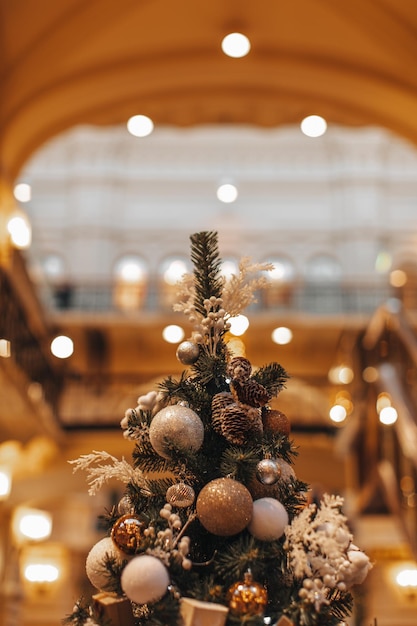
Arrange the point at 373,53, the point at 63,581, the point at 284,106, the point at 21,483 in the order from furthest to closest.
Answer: the point at 63,581
the point at 21,483
the point at 284,106
the point at 373,53

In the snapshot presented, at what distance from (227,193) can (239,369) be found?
75.8 ft

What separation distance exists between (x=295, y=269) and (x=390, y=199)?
3.67 meters

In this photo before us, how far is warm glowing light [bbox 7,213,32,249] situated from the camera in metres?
9.58

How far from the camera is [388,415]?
23.5ft

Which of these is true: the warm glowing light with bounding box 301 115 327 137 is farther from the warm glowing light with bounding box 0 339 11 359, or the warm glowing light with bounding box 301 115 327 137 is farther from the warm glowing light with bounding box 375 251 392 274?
the warm glowing light with bounding box 375 251 392 274

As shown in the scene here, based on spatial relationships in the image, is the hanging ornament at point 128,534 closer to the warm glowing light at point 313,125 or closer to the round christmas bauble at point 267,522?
the round christmas bauble at point 267,522

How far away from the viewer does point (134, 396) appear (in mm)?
15180

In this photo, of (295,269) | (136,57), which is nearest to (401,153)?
(295,269)

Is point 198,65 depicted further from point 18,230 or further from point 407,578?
point 407,578

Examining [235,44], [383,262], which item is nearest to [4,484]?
[235,44]

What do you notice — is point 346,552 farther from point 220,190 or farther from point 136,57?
point 220,190

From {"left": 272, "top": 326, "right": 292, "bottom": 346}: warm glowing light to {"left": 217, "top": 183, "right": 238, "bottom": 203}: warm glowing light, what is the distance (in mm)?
6463

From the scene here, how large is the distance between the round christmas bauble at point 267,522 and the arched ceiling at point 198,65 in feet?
21.9

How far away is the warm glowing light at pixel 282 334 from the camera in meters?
19.7
